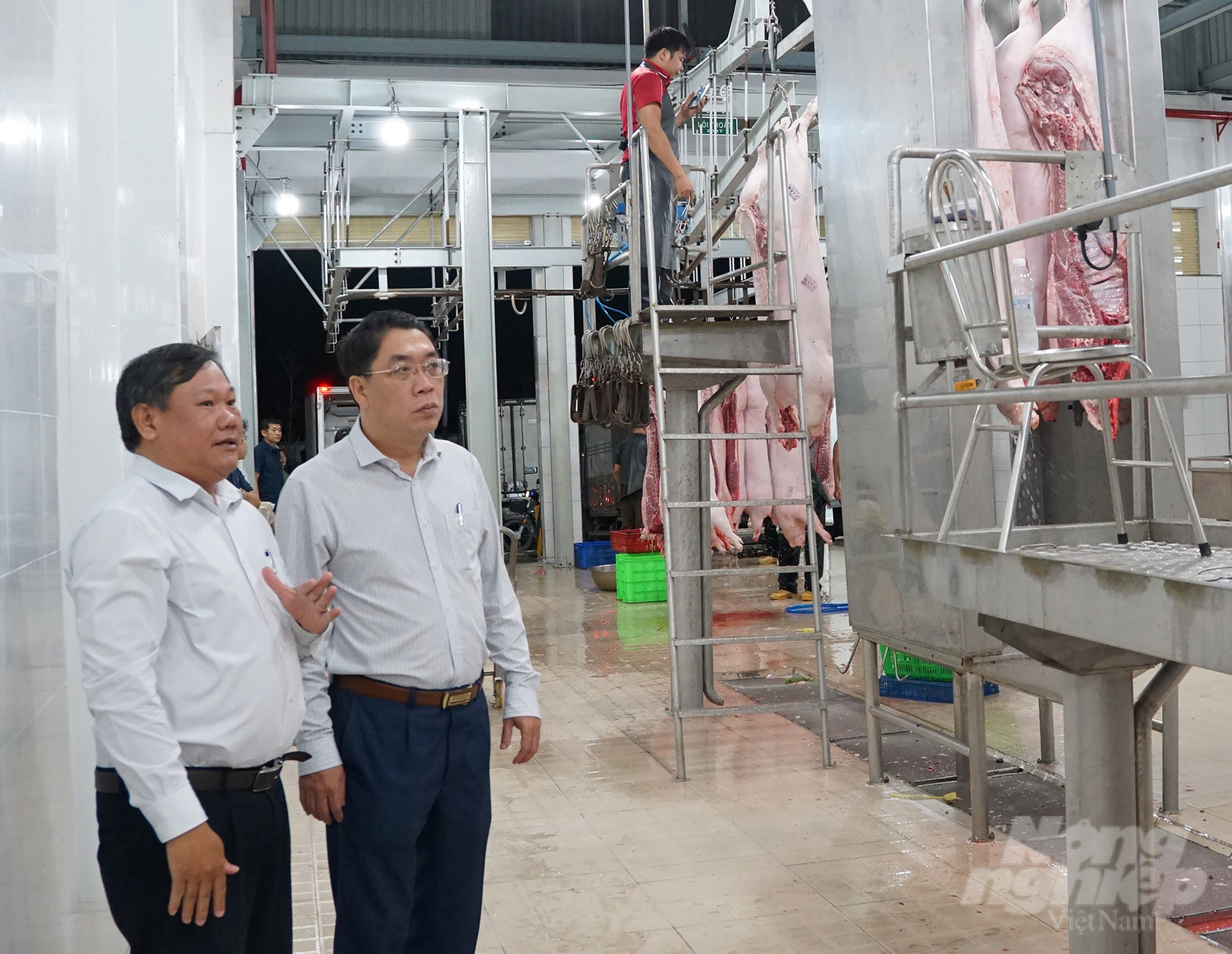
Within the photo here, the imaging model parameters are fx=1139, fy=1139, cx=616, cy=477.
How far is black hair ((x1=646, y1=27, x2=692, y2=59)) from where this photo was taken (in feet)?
20.4

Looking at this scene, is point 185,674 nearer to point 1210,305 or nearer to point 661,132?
point 661,132

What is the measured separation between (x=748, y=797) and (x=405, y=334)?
3.34 meters

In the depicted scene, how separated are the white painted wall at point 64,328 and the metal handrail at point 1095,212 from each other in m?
2.17

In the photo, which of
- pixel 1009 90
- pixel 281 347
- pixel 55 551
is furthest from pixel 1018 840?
pixel 281 347

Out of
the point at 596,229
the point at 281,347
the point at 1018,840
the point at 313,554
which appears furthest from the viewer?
the point at 281,347

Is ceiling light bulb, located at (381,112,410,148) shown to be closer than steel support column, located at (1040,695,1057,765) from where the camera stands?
No

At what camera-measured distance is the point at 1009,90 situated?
191 inches

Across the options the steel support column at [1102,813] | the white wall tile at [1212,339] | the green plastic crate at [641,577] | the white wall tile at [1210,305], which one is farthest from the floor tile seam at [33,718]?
the white wall tile at [1210,305]

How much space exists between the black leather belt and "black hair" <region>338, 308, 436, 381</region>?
1043 millimetres

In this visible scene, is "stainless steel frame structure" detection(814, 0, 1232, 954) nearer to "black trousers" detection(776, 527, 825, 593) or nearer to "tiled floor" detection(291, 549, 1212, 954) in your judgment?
"tiled floor" detection(291, 549, 1212, 954)

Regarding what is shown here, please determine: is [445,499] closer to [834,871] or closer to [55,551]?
[55,551]

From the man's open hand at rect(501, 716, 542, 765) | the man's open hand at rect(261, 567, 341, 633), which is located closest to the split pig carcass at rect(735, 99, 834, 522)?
Answer: the man's open hand at rect(501, 716, 542, 765)

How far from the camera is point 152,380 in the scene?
2375mm

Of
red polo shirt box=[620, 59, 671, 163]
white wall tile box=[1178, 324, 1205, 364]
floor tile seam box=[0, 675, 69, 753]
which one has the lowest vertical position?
floor tile seam box=[0, 675, 69, 753]
